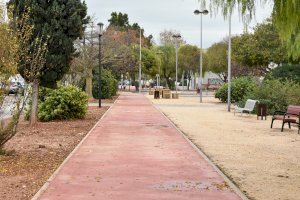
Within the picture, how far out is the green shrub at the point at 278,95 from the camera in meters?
27.8

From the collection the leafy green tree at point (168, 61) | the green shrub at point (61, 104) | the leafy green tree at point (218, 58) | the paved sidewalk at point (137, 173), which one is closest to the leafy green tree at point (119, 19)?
the leafy green tree at point (168, 61)

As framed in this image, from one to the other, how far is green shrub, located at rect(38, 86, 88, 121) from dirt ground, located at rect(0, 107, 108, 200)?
2.52 ft

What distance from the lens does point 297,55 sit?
7062mm

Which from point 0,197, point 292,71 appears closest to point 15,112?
point 0,197

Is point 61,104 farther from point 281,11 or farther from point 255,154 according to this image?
point 281,11

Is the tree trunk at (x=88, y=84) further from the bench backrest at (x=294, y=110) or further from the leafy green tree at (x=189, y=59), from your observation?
the leafy green tree at (x=189, y=59)

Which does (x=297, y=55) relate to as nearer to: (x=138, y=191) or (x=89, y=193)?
(x=138, y=191)

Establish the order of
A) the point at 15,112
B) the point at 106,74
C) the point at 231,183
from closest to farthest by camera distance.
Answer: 1. the point at 231,183
2. the point at 15,112
3. the point at 106,74

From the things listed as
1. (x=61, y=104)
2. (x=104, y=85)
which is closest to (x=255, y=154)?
(x=61, y=104)

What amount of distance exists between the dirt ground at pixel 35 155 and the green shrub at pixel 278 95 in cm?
1198

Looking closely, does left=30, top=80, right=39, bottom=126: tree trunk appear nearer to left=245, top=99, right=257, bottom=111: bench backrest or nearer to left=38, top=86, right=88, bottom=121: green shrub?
left=38, top=86, right=88, bottom=121: green shrub

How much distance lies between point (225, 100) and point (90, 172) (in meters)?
33.3

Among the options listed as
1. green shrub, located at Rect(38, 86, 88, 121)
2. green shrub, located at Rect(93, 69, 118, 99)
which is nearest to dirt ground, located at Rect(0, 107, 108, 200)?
green shrub, located at Rect(38, 86, 88, 121)

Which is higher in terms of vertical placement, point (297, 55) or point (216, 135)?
point (297, 55)
